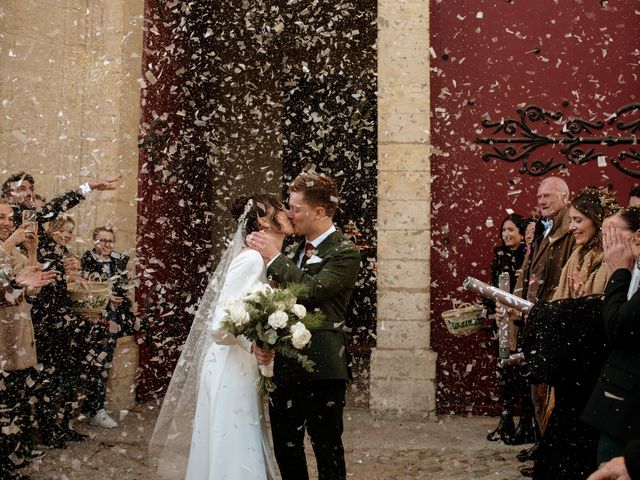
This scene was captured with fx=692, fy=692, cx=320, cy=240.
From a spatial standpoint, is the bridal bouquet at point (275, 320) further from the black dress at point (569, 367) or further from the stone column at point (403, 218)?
the stone column at point (403, 218)

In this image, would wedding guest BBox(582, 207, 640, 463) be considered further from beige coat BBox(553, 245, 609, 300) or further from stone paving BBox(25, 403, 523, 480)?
stone paving BBox(25, 403, 523, 480)

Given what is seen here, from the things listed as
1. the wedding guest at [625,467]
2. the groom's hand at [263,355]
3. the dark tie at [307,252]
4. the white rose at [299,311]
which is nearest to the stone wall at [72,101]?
the dark tie at [307,252]

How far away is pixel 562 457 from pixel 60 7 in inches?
217

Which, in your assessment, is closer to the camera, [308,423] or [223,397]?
[308,423]

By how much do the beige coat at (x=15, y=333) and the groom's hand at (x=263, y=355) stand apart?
1780mm

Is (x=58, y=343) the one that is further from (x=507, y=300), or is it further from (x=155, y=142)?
(x=507, y=300)

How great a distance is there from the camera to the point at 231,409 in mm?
3346

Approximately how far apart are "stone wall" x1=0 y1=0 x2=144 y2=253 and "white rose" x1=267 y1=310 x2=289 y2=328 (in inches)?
136

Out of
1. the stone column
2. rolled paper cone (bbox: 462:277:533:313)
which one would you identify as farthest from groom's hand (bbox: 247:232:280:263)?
the stone column

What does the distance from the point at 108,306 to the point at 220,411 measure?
9.23 feet

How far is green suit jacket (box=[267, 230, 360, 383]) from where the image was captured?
3.17 m

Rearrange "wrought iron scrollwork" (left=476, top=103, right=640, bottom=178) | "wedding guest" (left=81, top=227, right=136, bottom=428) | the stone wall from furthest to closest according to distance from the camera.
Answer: the stone wall
"wedding guest" (left=81, top=227, right=136, bottom=428)
"wrought iron scrollwork" (left=476, top=103, right=640, bottom=178)

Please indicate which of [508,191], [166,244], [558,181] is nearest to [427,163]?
[508,191]

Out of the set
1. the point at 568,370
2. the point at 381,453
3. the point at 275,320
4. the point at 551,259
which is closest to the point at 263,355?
the point at 275,320
